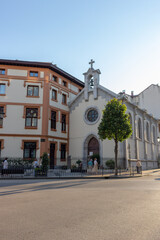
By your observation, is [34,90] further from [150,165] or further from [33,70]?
[150,165]

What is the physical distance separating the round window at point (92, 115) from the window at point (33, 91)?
7616mm

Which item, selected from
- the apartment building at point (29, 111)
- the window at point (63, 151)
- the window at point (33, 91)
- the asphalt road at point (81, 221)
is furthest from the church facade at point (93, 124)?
the asphalt road at point (81, 221)

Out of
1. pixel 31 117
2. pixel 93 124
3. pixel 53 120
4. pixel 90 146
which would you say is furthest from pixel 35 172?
pixel 93 124

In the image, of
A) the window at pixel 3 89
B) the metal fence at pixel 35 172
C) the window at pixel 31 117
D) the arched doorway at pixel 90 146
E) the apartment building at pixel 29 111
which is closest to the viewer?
the metal fence at pixel 35 172

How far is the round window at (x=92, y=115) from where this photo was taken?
93.5 feet

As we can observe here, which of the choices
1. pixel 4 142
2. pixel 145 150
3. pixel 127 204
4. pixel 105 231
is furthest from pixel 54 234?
pixel 145 150

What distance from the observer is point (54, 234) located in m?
3.96

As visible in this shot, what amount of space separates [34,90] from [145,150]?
61.9ft

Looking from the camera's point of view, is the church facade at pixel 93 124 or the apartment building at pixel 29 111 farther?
the church facade at pixel 93 124

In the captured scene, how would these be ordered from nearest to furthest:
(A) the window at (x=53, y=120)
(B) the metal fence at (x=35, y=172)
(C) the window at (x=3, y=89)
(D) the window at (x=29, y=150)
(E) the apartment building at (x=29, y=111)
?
(B) the metal fence at (x=35, y=172) → (E) the apartment building at (x=29, y=111) → (D) the window at (x=29, y=150) → (C) the window at (x=3, y=89) → (A) the window at (x=53, y=120)

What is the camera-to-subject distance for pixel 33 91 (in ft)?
87.4

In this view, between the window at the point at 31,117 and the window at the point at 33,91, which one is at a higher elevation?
the window at the point at 33,91

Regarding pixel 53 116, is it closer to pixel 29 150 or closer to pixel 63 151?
pixel 63 151

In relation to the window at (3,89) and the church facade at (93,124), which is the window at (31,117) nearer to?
the window at (3,89)
